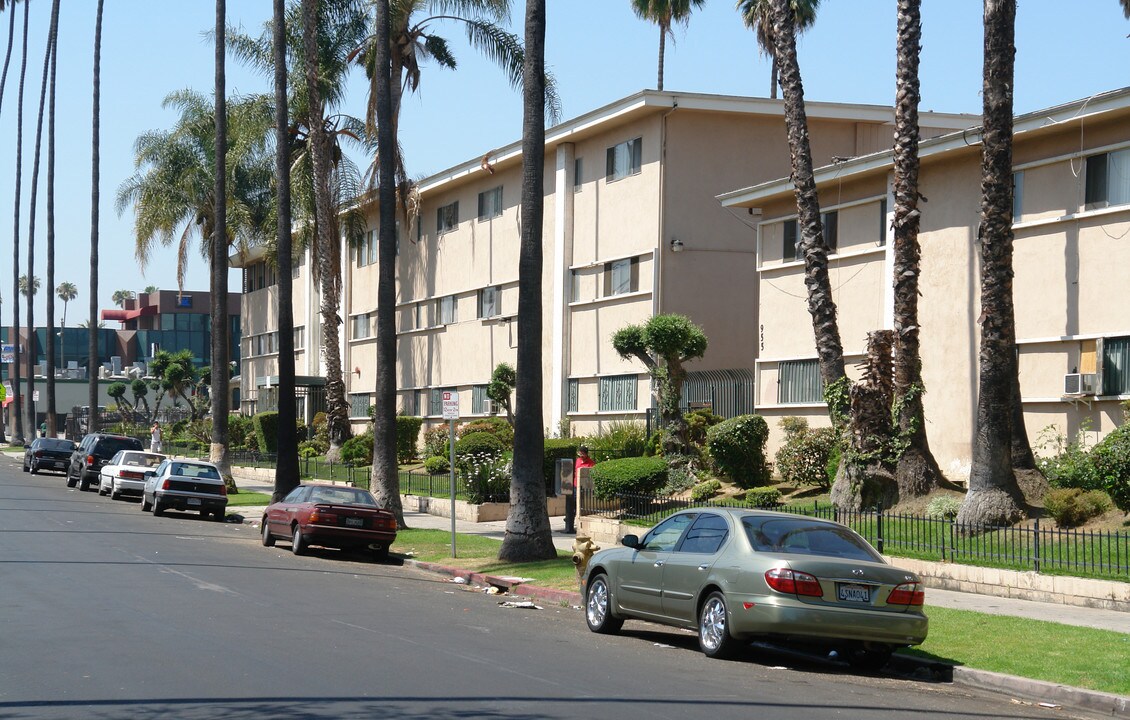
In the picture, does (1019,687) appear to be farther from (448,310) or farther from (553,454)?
(448,310)

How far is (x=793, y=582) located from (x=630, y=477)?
1512cm

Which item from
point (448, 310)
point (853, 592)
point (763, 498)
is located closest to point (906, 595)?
point (853, 592)

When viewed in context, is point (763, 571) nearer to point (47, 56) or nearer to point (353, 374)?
point (353, 374)

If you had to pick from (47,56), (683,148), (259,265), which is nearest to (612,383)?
(683,148)

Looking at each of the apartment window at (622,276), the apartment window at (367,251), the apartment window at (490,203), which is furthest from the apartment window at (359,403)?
the apartment window at (622,276)

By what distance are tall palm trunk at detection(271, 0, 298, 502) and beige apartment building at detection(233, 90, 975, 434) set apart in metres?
9.16

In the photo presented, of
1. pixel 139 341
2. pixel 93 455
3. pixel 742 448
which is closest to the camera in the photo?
pixel 742 448

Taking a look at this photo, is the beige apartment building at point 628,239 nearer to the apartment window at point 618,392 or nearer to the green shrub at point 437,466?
the apartment window at point 618,392

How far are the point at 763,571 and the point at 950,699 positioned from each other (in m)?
1.95

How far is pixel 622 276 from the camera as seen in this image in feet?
120

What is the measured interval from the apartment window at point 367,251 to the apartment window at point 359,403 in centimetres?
547

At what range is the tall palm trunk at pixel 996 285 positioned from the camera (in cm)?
1973

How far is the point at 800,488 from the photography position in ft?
90.6

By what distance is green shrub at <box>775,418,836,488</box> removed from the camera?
27.4 metres
